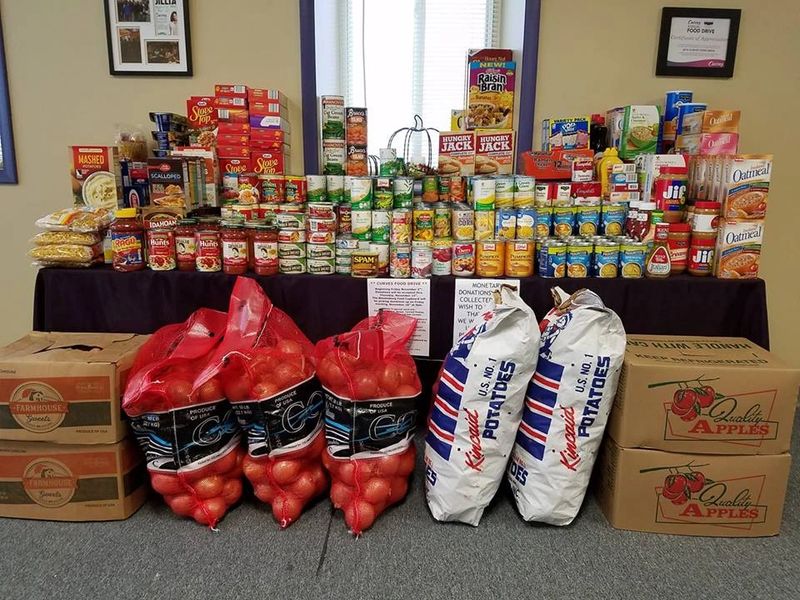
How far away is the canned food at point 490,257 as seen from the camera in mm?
1874

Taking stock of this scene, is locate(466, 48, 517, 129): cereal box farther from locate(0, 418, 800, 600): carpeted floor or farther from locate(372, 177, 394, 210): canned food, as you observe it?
locate(0, 418, 800, 600): carpeted floor

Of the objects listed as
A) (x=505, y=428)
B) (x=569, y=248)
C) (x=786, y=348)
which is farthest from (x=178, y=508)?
(x=786, y=348)

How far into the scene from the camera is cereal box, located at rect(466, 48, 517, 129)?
2.49m

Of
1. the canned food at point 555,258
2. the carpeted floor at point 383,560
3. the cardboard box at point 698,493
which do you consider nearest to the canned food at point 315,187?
the canned food at point 555,258

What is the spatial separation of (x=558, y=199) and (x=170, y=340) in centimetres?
144

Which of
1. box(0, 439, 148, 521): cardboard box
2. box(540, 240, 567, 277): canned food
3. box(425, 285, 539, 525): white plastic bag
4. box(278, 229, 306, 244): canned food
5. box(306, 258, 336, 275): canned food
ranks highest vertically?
box(278, 229, 306, 244): canned food

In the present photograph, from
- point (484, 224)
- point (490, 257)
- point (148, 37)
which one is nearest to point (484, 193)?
point (484, 224)

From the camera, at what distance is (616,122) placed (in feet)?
7.73

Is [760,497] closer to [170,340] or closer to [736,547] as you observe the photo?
[736,547]

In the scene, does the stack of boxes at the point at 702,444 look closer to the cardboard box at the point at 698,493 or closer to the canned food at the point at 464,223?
the cardboard box at the point at 698,493

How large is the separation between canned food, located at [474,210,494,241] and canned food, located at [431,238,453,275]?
0.11 m

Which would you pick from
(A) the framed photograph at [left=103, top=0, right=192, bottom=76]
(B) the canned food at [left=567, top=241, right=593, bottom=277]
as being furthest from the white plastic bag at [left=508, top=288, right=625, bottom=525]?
(A) the framed photograph at [left=103, top=0, right=192, bottom=76]

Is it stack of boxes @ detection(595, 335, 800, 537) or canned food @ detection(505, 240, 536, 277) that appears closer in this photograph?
stack of boxes @ detection(595, 335, 800, 537)

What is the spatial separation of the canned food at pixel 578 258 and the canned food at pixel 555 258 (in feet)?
0.05
